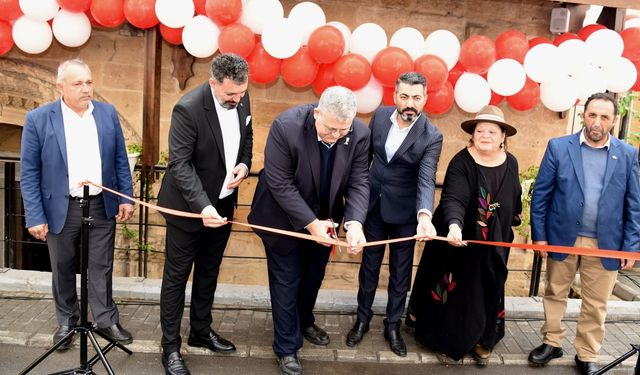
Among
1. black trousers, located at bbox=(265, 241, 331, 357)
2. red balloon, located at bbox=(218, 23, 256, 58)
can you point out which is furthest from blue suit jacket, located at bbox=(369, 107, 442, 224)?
red balloon, located at bbox=(218, 23, 256, 58)

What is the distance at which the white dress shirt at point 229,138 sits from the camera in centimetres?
383

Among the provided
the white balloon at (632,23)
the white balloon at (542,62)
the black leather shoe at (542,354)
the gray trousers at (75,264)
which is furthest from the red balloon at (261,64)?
the white balloon at (632,23)

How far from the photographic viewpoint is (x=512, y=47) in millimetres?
5465

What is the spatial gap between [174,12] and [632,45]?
4.13 meters

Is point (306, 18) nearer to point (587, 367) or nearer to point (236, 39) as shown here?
point (236, 39)

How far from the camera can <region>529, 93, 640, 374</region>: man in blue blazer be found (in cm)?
399

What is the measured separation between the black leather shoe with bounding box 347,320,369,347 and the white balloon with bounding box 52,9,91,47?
351 centimetres

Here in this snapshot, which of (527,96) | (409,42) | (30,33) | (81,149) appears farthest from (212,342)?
(527,96)

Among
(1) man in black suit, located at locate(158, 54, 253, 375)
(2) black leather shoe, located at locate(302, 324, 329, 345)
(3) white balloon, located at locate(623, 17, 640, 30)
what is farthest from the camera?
(3) white balloon, located at locate(623, 17, 640, 30)

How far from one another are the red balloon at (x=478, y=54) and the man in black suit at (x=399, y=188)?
4.66 ft

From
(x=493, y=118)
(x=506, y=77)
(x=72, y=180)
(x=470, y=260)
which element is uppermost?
(x=506, y=77)

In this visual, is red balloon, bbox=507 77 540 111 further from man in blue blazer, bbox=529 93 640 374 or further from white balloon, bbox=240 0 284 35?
white balloon, bbox=240 0 284 35

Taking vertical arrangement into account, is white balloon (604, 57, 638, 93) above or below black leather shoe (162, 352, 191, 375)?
above

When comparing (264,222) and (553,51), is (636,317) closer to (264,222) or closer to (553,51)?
(553,51)
